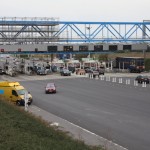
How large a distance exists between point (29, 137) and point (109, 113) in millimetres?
14874

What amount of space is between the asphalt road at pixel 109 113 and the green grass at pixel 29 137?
373 cm

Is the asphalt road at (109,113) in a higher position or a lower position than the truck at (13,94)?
lower

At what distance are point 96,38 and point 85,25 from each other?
11.5 ft

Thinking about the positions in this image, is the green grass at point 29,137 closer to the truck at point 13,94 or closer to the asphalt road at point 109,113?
the asphalt road at point 109,113

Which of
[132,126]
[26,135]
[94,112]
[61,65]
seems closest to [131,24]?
[61,65]

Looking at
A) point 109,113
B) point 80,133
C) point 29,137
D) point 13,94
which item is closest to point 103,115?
point 109,113

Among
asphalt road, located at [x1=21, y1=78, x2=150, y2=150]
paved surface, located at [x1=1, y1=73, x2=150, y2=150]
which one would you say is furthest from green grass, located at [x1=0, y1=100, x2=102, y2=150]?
asphalt road, located at [x1=21, y1=78, x2=150, y2=150]

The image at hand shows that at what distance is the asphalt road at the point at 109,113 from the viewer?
22.2 m

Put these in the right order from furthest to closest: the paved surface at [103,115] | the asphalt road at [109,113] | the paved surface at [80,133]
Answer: the asphalt road at [109,113] → the paved surface at [103,115] → the paved surface at [80,133]

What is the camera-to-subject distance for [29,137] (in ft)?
53.1

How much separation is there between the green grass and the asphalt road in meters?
3.73

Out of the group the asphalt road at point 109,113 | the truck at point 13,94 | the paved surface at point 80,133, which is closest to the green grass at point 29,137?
the paved surface at point 80,133

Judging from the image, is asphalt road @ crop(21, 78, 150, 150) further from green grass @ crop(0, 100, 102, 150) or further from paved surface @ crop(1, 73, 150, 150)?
green grass @ crop(0, 100, 102, 150)

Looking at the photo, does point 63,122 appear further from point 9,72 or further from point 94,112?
point 9,72
